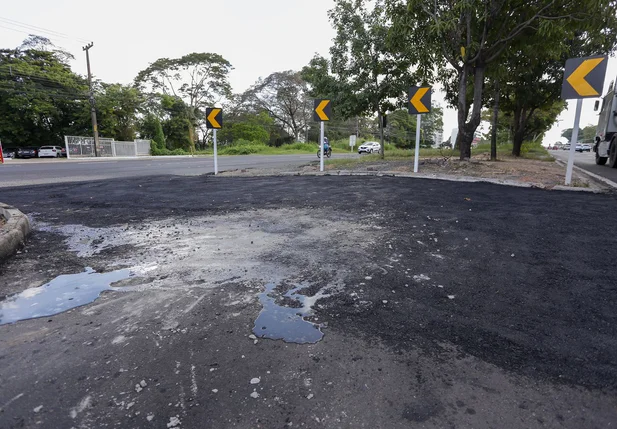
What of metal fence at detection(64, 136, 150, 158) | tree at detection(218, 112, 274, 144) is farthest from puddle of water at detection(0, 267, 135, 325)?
tree at detection(218, 112, 274, 144)

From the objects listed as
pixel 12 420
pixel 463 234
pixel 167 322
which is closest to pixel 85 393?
pixel 12 420

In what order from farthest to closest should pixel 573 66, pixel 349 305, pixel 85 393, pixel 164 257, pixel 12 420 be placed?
1. pixel 573 66
2. pixel 164 257
3. pixel 349 305
4. pixel 85 393
5. pixel 12 420

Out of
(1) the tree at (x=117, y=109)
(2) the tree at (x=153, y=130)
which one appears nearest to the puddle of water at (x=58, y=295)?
(1) the tree at (x=117, y=109)

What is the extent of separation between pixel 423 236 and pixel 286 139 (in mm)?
59454

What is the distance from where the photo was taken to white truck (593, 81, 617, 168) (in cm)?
1388

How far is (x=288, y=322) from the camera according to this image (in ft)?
7.75

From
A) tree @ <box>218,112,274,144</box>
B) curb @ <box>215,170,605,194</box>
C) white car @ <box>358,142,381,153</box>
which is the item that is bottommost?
curb @ <box>215,170,605,194</box>

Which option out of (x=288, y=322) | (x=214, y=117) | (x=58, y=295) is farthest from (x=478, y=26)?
(x=58, y=295)

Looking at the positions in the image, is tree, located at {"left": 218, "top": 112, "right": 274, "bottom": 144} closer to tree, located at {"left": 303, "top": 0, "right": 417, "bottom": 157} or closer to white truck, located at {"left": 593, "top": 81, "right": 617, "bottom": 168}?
tree, located at {"left": 303, "top": 0, "right": 417, "bottom": 157}

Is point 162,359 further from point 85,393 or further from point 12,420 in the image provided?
point 12,420

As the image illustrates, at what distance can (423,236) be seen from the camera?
13.8ft

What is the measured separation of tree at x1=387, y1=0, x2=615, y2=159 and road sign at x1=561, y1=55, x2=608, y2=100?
3330 mm

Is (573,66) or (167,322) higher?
(573,66)

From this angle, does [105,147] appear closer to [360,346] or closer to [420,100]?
[420,100]
